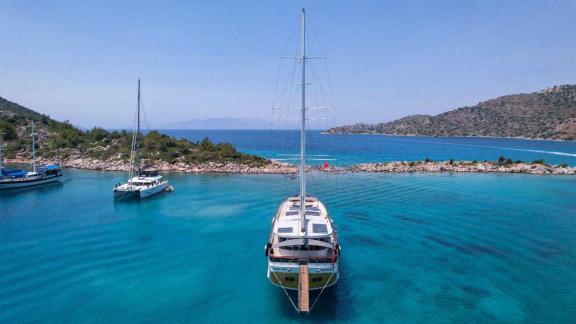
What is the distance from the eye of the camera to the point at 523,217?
29703mm

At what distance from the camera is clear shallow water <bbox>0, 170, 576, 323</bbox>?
50.0 ft

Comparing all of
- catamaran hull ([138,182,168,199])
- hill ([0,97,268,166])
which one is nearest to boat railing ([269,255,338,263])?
catamaran hull ([138,182,168,199])

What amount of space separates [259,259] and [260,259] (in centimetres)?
6

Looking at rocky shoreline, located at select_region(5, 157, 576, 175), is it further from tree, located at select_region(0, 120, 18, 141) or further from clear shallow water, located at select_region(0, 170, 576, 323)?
tree, located at select_region(0, 120, 18, 141)

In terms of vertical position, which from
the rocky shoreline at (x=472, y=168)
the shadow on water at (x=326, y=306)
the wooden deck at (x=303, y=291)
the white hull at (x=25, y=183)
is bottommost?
the shadow on water at (x=326, y=306)

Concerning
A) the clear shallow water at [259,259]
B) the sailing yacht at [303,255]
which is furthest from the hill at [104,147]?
the sailing yacht at [303,255]

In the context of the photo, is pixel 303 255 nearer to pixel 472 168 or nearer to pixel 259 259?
pixel 259 259

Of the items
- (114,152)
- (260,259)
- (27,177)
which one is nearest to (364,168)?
(260,259)

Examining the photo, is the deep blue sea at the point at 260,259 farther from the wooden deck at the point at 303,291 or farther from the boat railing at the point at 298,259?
the boat railing at the point at 298,259

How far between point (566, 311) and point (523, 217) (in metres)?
16.8

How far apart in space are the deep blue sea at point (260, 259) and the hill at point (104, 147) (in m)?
24.7

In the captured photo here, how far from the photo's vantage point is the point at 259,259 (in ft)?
68.5

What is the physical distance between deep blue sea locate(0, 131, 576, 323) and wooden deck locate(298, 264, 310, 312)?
2.49ft

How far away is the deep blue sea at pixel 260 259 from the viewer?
15.2 meters
